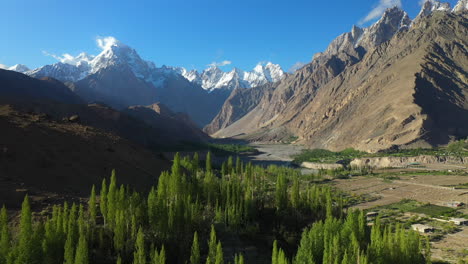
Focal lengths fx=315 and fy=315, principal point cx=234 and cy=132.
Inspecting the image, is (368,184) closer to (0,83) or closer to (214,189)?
(214,189)

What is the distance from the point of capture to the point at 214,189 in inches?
2270

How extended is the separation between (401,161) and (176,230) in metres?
140

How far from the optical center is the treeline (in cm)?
2853

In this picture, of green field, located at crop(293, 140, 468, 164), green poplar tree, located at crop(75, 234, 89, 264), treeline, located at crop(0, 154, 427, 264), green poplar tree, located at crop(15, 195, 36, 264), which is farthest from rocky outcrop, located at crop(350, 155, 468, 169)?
green poplar tree, located at crop(15, 195, 36, 264)

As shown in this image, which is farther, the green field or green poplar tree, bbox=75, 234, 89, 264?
the green field

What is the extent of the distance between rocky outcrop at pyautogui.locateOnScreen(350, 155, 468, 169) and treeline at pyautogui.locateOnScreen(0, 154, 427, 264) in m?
102

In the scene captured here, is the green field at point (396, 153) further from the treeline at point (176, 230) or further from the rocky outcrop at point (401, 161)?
the treeline at point (176, 230)

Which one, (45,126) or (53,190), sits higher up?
(45,126)

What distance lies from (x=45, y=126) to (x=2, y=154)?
11056mm

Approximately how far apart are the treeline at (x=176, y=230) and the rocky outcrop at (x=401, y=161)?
335ft

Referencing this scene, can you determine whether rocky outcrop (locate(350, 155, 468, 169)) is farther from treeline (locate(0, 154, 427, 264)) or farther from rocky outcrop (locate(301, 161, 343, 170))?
treeline (locate(0, 154, 427, 264))

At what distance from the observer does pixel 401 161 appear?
493 ft

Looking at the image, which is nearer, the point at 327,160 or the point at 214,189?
the point at 214,189

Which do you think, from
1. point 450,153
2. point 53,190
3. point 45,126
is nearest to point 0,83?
point 45,126
